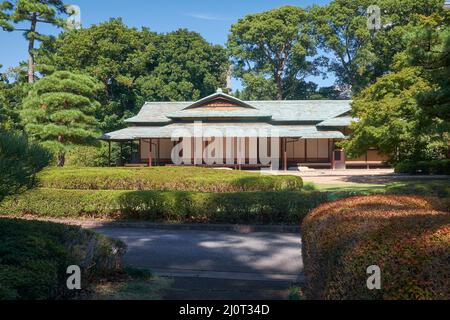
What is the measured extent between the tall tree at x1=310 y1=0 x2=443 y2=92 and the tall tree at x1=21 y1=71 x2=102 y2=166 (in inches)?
1161

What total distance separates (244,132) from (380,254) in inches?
1125

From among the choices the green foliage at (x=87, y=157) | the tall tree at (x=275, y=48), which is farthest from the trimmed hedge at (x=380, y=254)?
the tall tree at (x=275, y=48)

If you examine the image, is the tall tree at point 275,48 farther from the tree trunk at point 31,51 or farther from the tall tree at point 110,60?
the tree trunk at point 31,51

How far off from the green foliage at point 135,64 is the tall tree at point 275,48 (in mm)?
4361

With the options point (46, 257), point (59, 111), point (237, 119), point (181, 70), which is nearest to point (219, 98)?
point (237, 119)

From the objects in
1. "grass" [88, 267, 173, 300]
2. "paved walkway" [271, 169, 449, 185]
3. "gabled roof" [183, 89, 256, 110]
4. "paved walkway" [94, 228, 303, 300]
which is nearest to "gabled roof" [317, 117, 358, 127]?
"paved walkway" [271, 169, 449, 185]

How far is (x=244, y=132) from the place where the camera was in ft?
103

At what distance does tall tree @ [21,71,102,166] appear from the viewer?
81.4 ft

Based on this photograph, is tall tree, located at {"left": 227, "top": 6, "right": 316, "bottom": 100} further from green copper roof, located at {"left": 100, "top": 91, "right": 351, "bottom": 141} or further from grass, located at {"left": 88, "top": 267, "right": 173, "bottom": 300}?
grass, located at {"left": 88, "top": 267, "right": 173, "bottom": 300}

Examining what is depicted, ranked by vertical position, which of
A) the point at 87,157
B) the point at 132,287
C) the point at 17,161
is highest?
the point at 17,161

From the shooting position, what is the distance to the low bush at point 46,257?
3.71m

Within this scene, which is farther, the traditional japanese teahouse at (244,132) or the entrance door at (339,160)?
the entrance door at (339,160)

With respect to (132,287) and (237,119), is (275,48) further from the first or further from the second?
(132,287)

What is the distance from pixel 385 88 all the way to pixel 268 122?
14433mm
